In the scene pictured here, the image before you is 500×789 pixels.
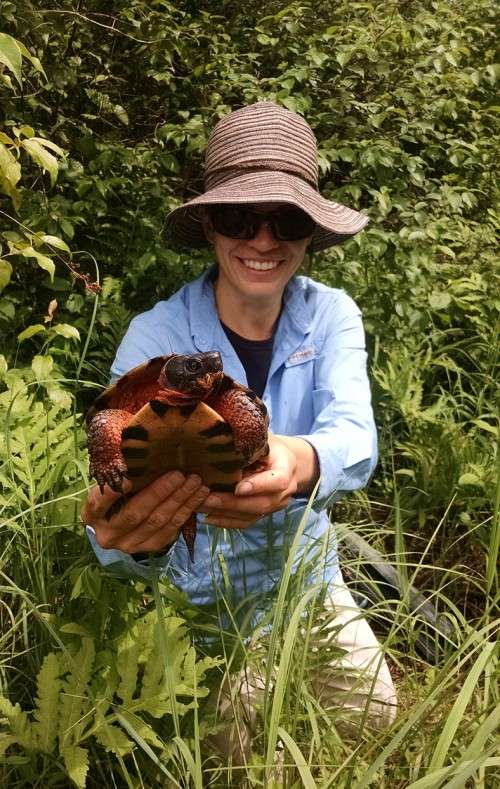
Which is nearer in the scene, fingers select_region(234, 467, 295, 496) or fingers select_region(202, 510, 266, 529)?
fingers select_region(234, 467, 295, 496)

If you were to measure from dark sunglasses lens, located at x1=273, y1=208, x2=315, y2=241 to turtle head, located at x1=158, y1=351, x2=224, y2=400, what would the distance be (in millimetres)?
846

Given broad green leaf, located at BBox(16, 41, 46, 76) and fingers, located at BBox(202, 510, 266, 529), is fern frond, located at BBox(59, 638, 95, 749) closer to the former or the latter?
fingers, located at BBox(202, 510, 266, 529)

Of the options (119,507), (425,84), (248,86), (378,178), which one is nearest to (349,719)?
(119,507)

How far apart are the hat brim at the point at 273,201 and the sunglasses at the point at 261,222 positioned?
0.16 feet

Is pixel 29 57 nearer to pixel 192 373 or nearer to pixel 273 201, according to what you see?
pixel 273 201

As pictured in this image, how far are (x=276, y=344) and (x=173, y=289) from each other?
109cm

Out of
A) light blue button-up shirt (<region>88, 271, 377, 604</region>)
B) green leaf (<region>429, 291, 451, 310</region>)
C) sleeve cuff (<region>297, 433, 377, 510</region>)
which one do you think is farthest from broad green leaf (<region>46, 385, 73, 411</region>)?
green leaf (<region>429, 291, 451, 310</region>)

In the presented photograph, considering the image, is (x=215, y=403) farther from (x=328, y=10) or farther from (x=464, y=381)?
(x=328, y=10)

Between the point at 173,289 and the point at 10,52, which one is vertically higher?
the point at 10,52

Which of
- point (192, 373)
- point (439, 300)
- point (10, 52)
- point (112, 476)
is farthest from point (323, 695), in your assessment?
point (439, 300)

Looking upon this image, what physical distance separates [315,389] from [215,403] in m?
0.82

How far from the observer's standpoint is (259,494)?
55.5 inches

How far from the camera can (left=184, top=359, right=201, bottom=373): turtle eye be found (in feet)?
4.18

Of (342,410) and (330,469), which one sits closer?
(330,469)
